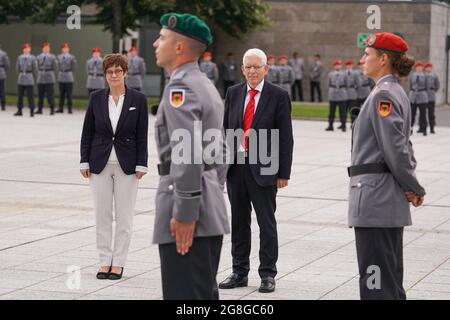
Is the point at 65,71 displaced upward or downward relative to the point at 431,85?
upward

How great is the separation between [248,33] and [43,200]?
3103 centimetres

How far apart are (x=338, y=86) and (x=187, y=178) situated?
944 inches

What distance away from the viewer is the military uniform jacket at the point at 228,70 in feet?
139

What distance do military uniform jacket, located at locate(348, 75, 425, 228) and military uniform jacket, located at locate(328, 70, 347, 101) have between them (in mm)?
22645

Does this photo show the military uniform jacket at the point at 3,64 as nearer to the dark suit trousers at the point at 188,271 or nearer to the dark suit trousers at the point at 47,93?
the dark suit trousers at the point at 47,93

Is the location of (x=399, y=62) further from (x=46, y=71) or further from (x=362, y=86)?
(x=46, y=71)

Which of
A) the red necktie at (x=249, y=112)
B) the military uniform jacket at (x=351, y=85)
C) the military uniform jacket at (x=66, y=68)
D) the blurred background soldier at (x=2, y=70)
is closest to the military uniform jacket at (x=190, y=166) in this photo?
the red necktie at (x=249, y=112)

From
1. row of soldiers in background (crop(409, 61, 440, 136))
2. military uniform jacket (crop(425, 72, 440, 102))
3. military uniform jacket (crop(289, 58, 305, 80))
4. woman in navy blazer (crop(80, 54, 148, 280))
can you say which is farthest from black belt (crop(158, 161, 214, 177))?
military uniform jacket (crop(289, 58, 305, 80))

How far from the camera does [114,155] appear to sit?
28.7ft

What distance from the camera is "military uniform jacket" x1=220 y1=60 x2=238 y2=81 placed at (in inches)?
1668

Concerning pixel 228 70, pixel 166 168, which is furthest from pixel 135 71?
pixel 166 168
